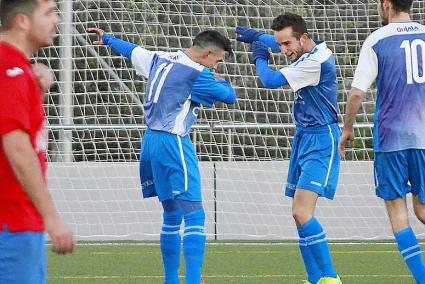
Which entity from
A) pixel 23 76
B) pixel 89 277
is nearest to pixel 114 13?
pixel 89 277

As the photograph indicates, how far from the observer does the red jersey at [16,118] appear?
4832 mm

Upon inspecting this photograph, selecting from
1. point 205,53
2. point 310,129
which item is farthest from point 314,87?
point 205,53

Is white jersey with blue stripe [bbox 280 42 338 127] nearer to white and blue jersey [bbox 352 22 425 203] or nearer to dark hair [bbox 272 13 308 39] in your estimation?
dark hair [bbox 272 13 308 39]

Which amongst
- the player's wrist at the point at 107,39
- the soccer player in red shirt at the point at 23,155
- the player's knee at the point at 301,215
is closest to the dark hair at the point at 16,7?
the soccer player in red shirt at the point at 23,155

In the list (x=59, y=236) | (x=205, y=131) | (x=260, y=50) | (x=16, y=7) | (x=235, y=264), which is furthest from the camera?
(x=205, y=131)

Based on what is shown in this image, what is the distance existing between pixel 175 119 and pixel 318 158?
1.24 metres

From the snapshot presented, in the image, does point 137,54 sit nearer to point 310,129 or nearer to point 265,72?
point 265,72

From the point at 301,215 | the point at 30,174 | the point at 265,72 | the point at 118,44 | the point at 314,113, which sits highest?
the point at 118,44

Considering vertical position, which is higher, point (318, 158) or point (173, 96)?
point (173, 96)

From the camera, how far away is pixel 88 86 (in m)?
16.0

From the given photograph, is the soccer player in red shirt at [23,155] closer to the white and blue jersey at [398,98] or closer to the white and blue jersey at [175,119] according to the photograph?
the white and blue jersey at [398,98]

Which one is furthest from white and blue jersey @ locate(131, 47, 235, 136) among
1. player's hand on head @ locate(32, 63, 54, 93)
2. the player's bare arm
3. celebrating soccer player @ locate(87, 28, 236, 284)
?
the player's bare arm

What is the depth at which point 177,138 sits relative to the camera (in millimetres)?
9531

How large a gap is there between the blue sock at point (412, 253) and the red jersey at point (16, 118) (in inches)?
173
